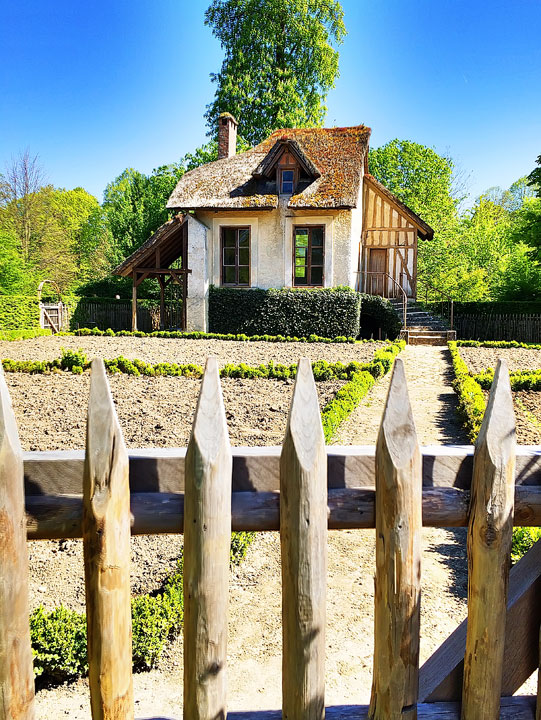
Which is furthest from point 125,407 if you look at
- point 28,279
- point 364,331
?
point 28,279

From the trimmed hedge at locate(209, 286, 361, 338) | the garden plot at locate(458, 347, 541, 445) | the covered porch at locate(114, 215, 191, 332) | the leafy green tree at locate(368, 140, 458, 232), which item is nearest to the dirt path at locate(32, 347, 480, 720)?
the garden plot at locate(458, 347, 541, 445)

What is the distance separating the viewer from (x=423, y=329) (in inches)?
836

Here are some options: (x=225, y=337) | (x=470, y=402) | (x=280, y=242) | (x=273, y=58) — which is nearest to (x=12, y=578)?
(x=470, y=402)

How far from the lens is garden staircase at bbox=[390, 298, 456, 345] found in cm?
2034

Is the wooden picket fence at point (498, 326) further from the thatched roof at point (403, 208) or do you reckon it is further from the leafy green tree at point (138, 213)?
the leafy green tree at point (138, 213)

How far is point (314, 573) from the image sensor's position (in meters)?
1.44

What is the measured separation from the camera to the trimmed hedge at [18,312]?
23.1 m

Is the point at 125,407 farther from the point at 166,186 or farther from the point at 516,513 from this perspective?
the point at 166,186

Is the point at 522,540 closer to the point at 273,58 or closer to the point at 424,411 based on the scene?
the point at 424,411

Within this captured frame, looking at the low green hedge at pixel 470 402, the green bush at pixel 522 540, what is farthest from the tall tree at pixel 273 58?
the green bush at pixel 522 540

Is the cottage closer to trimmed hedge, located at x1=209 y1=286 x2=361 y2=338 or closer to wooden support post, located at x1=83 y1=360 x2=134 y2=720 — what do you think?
trimmed hedge, located at x1=209 y1=286 x2=361 y2=338

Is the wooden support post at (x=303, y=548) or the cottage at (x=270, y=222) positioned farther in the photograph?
the cottage at (x=270, y=222)

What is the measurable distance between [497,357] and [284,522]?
1281 centimetres

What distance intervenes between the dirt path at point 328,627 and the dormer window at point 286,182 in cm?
1938
